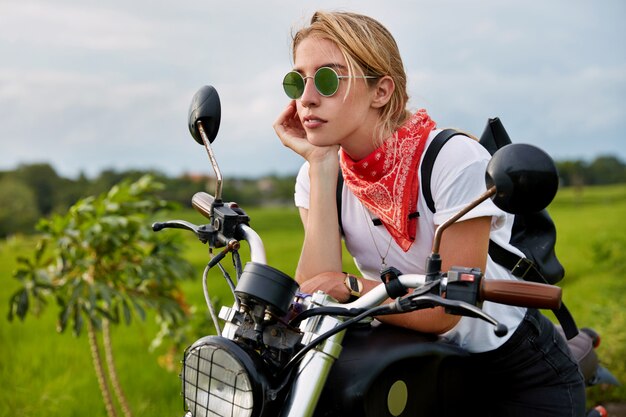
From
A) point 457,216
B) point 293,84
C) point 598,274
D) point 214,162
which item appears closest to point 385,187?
point 293,84

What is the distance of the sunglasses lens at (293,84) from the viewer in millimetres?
2020

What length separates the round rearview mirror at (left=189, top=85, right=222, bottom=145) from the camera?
2039 mm

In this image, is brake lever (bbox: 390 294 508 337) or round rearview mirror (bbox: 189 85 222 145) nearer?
brake lever (bbox: 390 294 508 337)

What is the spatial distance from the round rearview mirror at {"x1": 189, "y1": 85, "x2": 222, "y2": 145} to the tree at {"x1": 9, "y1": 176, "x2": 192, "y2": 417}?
1564mm

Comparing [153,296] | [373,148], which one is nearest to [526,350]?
[373,148]

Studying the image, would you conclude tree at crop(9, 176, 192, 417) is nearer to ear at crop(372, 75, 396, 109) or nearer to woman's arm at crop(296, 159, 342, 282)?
woman's arm at crop(296, 159, 342, 282)

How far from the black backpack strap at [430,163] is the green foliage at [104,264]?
1823mm

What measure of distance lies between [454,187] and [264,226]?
10.4 m

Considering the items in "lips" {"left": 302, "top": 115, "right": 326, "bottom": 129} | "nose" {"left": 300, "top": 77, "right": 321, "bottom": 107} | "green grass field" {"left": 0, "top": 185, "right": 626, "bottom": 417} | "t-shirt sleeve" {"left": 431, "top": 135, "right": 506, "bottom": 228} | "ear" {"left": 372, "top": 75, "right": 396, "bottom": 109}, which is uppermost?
"ear" {"left": 372, "top": 75, "right": 396, "bottom": 109}

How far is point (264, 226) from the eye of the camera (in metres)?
12.3

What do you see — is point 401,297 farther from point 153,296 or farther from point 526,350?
point 153,296

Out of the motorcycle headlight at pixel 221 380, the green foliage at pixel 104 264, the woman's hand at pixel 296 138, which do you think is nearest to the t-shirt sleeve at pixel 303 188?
the woman's hand at pixel 296 138

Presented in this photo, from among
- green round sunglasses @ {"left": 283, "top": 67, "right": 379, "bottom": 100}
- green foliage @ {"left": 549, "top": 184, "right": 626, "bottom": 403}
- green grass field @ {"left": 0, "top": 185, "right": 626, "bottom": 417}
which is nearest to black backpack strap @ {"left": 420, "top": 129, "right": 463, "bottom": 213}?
green round sunglasses @ {"left": 283, "top": 67, "right": 379, "bottom": 100}

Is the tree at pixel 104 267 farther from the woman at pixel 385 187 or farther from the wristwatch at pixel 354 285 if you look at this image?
the wristwatch at pixel 354 285
